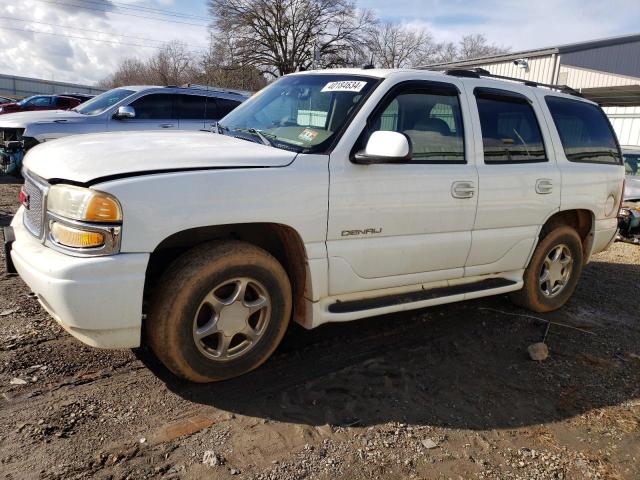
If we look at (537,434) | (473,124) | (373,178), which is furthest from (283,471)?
(473,124)

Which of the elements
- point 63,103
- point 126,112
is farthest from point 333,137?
point 63,103

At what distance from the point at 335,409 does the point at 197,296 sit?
1031mm

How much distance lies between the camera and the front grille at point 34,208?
9.53 feet

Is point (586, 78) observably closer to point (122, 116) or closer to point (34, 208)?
point (122, 116)

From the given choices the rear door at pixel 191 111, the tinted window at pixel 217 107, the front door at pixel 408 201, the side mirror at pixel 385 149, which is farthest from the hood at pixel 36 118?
the side mirror at pixel 385 149

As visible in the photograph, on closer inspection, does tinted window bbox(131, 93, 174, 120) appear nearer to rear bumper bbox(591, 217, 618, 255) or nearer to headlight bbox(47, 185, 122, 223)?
headlight bbox(47, 185, 122, 223)

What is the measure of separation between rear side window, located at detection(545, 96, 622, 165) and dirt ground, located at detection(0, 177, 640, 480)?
5.76 feet

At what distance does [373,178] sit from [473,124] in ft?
3.65

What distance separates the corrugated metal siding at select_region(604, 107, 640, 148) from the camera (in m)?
15.4

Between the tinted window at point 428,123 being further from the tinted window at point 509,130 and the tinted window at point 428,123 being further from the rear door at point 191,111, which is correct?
the rear door at point 191,111

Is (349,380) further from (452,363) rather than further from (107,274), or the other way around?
(107,274)

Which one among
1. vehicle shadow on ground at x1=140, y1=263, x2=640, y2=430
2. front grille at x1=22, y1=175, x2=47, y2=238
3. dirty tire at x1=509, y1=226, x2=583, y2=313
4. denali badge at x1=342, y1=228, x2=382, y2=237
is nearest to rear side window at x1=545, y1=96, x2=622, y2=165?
dirty tire at x1=509, y1=226, x2=583, y2=313

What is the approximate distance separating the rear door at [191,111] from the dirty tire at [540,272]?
21.6ft

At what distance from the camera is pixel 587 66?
2653cm
